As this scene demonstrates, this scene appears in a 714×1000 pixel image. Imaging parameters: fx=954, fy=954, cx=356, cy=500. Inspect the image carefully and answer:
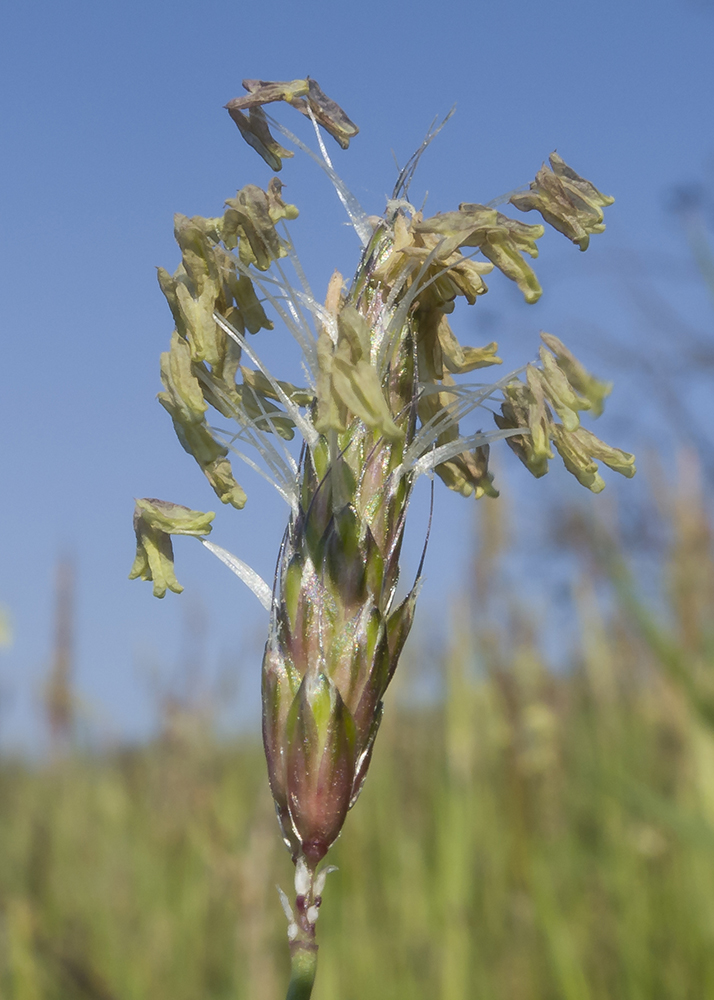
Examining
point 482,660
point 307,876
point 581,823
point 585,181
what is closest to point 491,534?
point 482,660

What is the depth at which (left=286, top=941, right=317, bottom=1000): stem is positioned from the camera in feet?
1.85

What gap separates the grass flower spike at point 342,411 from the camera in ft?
2.35

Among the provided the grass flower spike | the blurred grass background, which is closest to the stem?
the grass flower spike

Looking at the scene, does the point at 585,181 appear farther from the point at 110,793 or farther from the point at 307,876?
the point at 110,793

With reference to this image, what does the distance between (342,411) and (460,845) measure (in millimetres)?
1962

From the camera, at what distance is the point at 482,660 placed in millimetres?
3209

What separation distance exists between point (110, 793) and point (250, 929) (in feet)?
8.51

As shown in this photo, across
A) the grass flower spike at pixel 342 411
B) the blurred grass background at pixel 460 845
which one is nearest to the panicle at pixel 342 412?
the grass flower spike at pixel 342 411

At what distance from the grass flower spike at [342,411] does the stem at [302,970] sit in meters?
0.06

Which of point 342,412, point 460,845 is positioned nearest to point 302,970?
point 342,412

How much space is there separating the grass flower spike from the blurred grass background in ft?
3.30

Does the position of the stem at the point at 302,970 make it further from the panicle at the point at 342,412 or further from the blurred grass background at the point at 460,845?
the blurred grass background at the point at 460,845

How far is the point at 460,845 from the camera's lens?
97.8 inches

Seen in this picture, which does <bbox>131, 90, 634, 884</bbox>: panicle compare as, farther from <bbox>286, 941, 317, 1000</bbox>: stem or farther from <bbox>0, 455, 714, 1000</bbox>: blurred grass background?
<bbox>0, 455, 714, 1000</bbox>: blurred grass background
